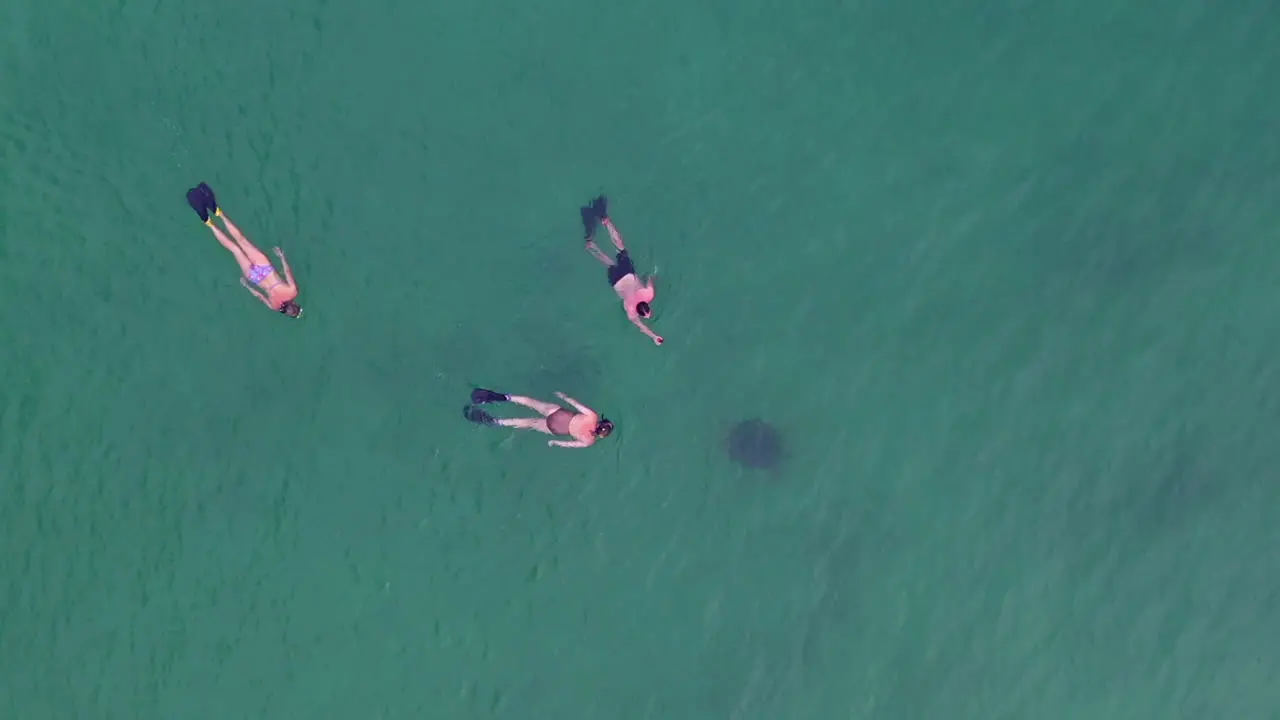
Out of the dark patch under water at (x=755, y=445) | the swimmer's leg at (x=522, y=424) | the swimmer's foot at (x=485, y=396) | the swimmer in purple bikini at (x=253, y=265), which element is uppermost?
the swimmer in purple bikini at (x=253, y=265)

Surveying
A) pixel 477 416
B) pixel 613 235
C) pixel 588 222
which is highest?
pixel 588 222

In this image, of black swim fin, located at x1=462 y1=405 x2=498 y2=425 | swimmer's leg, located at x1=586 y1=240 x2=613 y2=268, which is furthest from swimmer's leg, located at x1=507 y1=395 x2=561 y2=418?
swimmer's leg, located at x1=586 y1=240 x2=613 y2=268

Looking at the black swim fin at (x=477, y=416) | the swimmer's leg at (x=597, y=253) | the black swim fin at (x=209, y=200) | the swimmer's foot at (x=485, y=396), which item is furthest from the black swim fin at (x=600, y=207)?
the black swim fin at (x=209, y=200)

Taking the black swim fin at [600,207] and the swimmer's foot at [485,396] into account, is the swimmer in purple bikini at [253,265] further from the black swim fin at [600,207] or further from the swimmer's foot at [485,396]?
the black swim fin at [600,207]

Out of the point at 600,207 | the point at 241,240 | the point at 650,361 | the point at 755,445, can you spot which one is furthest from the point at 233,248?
the point at 755,445

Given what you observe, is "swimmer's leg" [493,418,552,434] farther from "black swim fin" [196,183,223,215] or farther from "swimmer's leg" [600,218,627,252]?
"black swim fin" [196,183,223,215]

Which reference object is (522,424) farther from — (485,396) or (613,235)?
(613,235)

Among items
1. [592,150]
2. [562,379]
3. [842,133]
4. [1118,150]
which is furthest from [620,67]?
[1118,150]
